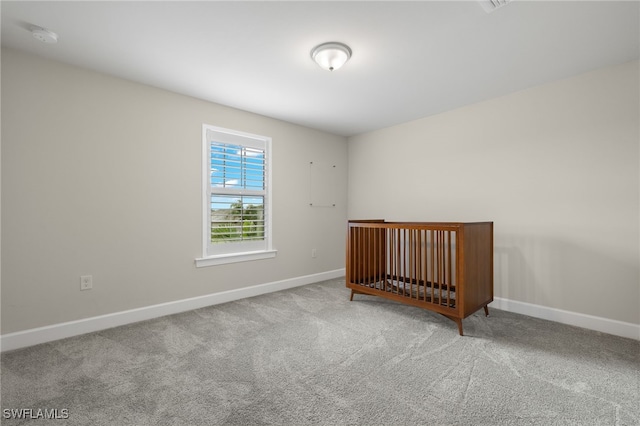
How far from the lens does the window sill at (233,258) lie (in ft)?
9.63

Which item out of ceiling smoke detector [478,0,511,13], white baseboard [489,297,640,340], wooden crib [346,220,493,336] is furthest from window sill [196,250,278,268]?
ceiling smoke detector [478,0,511,13]

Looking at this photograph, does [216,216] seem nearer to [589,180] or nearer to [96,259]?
[96,259]

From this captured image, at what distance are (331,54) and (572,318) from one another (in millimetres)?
2950

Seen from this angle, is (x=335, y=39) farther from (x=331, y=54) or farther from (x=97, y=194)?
(x=97, y=194)

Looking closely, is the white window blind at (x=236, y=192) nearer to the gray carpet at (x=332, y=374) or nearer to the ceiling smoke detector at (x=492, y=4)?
the gray carpet at (x=332, y=374)

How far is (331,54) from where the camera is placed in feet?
6.59

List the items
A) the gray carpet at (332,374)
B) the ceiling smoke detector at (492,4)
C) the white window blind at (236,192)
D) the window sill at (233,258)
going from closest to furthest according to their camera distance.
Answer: the gray carpet at (332,374)
the ceiling smoke detector at (492,4)
the window sill at (233,258)
the white window blind at (236,192)

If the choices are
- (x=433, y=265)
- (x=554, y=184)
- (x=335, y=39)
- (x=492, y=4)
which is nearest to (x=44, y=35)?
(x=335, y=39)

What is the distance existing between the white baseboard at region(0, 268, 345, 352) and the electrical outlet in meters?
0.25

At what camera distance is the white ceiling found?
1.65m

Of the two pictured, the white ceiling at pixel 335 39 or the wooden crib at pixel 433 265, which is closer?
the white ceiling at pixel 335 39

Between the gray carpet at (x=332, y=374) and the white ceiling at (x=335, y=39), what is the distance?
2136 millimetres

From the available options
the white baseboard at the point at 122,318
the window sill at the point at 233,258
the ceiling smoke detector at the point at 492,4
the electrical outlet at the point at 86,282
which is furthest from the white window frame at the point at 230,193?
the ceiling smoke detector at the point at 492,4

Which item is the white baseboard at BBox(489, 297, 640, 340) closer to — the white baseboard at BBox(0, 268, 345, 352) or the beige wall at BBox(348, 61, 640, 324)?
the beige wall at BBox(348, 61, 640, 324)
